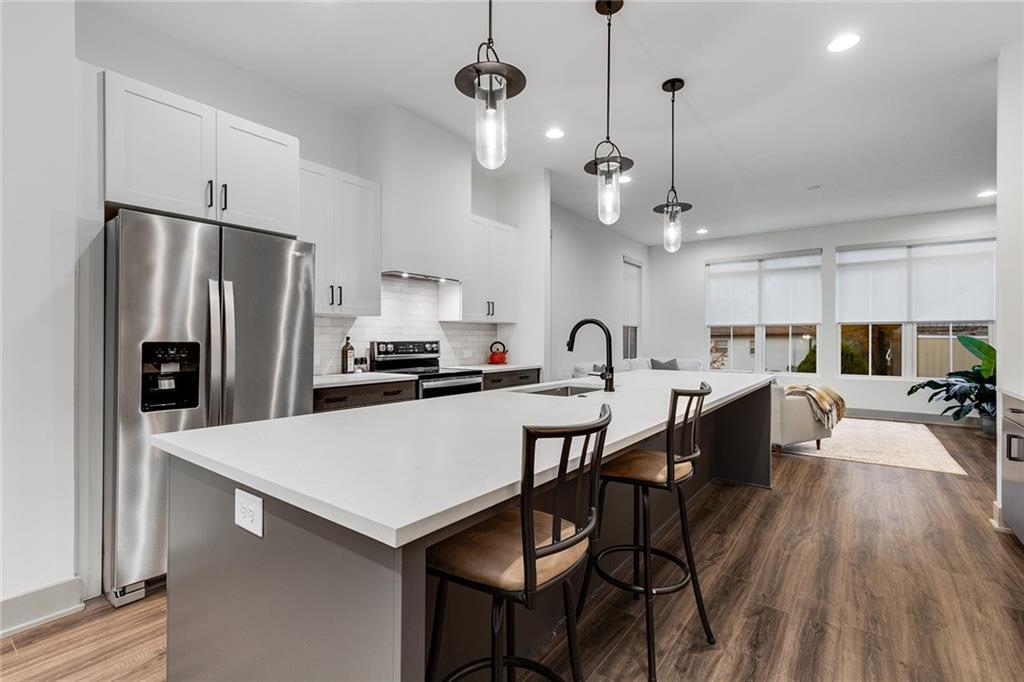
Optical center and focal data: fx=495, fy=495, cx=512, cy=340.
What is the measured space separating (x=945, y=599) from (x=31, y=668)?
368 cm

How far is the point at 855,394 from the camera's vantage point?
7254 millimetres

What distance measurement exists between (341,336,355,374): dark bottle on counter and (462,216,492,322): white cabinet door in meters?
1.17

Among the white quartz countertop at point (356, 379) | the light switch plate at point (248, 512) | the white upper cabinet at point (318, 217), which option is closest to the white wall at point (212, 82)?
the white upper cabinet at point (318, 217)

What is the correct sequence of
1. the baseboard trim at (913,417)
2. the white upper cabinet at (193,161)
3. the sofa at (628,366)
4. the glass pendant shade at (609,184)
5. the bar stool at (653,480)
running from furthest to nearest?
the baseboard trim at (913,417) → the sofa at (628,366) → the glass pendant shade at (609,184) → the white upper cabinet at (193,161) → the bar stool at (653,480)

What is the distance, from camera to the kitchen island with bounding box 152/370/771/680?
2.93 ft

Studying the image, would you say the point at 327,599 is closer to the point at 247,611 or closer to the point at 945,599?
the point at 247,611

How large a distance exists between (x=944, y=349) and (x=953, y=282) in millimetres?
919

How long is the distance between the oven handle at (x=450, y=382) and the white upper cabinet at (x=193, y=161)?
4.68 feet

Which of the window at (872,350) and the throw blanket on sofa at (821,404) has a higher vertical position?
the window at (872,350)

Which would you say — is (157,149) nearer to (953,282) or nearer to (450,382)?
(450,382)

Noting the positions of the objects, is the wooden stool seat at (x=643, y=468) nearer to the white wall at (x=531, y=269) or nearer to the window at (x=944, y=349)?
the white wall at (x=531, y=269)

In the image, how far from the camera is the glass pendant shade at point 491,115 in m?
1.79

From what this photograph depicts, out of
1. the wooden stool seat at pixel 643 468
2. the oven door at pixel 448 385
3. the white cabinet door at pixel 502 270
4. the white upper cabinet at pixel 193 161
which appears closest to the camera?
the wooden stool seat at pixel 643 468

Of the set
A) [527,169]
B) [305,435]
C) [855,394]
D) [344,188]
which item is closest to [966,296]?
[855,394]
